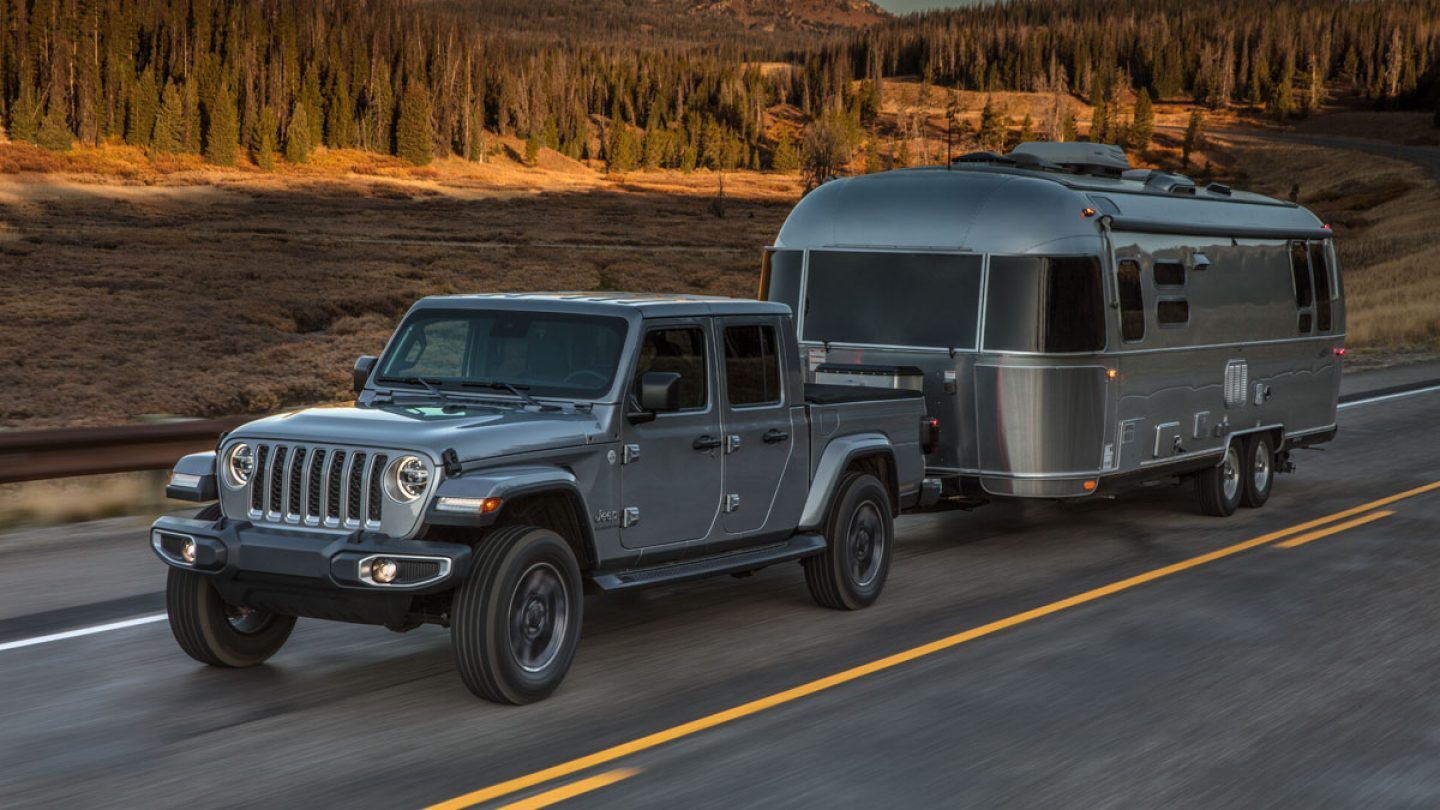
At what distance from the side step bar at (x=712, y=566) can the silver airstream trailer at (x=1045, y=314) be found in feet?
5.72

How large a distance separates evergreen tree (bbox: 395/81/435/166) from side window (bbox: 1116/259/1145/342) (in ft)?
487

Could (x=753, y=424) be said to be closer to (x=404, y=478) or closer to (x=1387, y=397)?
(x=404, y=478)

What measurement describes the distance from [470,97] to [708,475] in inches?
6744

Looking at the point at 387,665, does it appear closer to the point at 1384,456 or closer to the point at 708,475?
the point at 708,475

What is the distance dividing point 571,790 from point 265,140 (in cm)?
13964

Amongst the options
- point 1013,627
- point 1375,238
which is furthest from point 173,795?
point 1375,238

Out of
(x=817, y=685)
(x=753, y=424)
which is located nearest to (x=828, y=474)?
(x=753, y=424)

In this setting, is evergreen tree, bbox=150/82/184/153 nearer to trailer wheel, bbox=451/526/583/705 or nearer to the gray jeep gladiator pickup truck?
the gray jeep gladiator pickup truck

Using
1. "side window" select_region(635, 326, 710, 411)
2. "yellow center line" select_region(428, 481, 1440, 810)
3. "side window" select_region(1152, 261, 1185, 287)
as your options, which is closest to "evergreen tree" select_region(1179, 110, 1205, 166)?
"side window" select_region(1152, 261, 1185, 287)

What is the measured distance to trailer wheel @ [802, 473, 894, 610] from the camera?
9148 mm


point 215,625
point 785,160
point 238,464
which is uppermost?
point 785,160

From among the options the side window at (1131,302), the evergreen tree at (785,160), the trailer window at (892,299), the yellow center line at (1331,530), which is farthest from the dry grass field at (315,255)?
the evergreen tree at (785,160)

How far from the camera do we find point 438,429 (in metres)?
7.00

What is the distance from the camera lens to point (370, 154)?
15525cm
